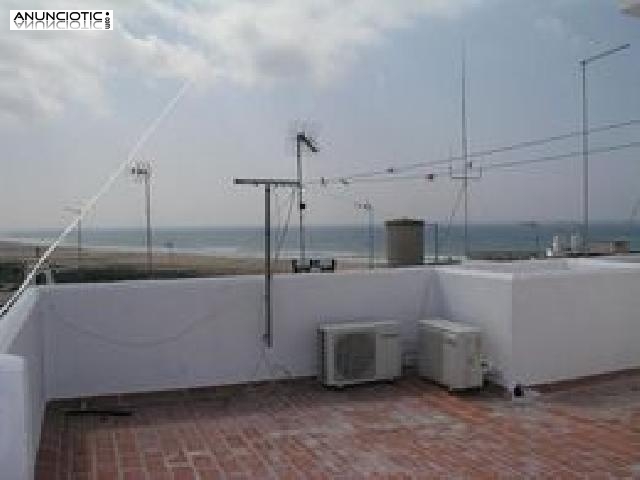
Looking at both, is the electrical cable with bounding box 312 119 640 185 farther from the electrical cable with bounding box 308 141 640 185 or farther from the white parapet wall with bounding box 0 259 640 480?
the white parapet wall with bounding box 0 259 640 480

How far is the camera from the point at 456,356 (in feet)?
18.5

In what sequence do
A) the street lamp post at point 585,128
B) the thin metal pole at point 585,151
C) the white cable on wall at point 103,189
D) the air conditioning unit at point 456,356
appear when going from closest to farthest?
the white cable on wall at point 103,189
the air conditioning unit at point 456,356
the street lamp post at point 585,128
the thin metal pole at point 585,151

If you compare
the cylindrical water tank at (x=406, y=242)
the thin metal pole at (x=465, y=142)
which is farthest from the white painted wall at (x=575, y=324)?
the thin metal pole at (x=465, y=142)

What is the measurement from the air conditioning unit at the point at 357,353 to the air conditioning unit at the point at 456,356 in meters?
0.35

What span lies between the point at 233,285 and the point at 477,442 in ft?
8.05

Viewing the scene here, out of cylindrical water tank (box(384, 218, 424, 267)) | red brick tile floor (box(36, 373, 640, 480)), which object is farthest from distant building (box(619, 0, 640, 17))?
cylindrical water tank (box(384, 218, 424, 267))

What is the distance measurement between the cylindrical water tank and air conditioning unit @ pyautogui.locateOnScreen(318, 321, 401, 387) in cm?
283

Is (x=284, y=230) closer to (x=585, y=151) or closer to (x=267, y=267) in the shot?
(x=267, y=267)

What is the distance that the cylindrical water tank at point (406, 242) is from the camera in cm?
875

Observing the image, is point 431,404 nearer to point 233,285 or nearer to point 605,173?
point 233,285

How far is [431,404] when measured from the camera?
540cm

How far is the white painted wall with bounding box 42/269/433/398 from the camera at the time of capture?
534cm

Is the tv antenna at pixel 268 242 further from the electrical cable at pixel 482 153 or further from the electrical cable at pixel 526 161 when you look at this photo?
the electrical cable at pixel 526 161

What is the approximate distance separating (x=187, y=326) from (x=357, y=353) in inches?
57.9
